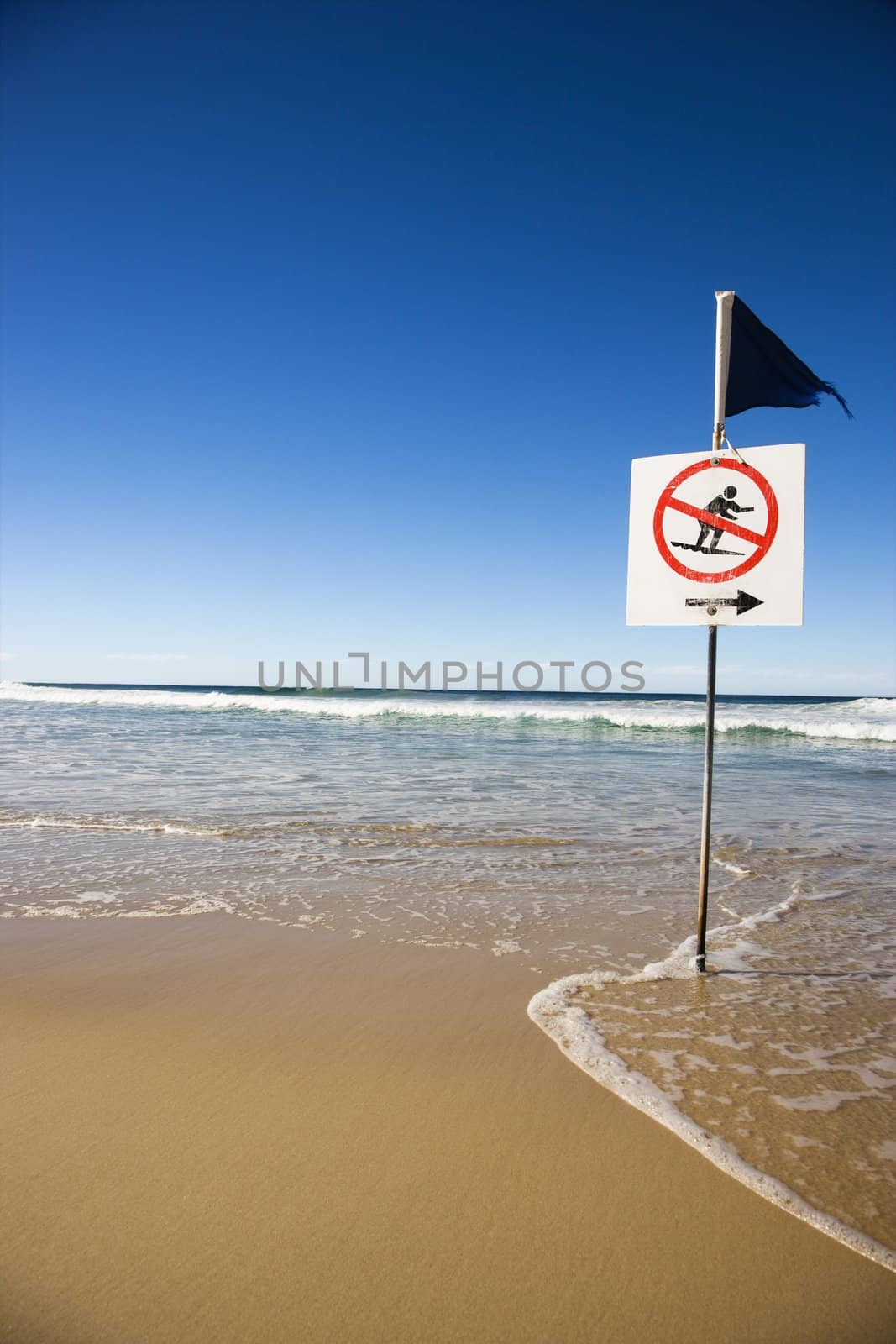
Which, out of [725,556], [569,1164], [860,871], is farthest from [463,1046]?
[860,871]

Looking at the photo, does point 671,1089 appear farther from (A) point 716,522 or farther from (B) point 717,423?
(B) point 717,423

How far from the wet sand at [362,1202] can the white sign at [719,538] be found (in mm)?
2208

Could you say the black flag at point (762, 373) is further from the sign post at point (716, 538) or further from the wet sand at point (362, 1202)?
the wet sand at point (362, 1202)

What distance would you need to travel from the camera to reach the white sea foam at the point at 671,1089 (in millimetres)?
2053

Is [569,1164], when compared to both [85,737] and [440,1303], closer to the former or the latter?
[440,1303]

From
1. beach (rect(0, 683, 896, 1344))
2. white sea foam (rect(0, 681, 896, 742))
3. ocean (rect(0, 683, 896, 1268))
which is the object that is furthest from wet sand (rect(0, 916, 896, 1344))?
white sea foam (rect(0, 681, 896, 742))

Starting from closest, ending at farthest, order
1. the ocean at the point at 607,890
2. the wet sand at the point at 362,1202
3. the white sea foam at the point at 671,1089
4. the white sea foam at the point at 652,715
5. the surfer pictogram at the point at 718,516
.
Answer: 1. the wet sand at the point at 362,1202
2. the white sea foam at the point at 671,1089
3. the ocean at the point at 607,890
4. the surfer pictogram at the point at 718,516
5. the white sea foam at the point at 652,715

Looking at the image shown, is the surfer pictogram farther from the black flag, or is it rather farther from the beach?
the beach

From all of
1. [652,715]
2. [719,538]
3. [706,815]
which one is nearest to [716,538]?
[719,538]

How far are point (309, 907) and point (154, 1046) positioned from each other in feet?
6.91

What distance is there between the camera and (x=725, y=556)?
3.68 meters

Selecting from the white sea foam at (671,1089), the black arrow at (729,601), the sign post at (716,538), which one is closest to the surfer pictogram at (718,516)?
the sign post at (716,538)

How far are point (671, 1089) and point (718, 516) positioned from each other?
2.60 m

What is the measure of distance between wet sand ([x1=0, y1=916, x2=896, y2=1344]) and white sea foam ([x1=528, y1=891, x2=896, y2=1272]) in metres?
0.06
